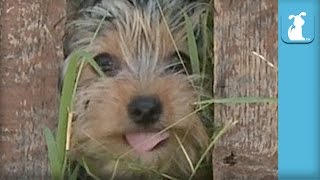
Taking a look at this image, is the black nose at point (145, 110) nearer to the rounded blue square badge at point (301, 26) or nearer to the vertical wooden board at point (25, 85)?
the vertical wooden board at point (25, 85)

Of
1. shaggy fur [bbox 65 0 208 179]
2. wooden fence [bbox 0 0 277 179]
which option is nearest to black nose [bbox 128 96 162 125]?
A: shaggy fur [bbox 65 0 208 179]

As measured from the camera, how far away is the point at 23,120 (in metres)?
2.06

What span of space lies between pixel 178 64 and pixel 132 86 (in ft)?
0.73

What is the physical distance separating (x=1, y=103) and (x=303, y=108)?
71cm

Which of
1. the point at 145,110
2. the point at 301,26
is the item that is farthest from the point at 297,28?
the point at 145,110

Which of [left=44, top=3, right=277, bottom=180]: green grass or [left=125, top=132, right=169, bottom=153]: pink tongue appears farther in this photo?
[left=125, top=132, right=169, bottom=153]: pink tongue

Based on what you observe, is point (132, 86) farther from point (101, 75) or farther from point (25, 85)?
point (25, 85)

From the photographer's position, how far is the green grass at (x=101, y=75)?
6.76 feet

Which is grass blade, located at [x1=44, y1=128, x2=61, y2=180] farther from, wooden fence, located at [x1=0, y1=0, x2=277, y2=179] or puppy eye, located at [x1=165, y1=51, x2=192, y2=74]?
puppy eye, located at [x1=165, y1=51, x2=192, y2=74]

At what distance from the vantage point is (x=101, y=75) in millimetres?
2354

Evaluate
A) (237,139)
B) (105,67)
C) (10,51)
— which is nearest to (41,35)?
(10,51)

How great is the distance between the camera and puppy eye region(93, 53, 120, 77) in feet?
7.89

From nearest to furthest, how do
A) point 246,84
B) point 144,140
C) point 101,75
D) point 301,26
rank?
point 301,26, point 246,84, point 144,140, point 101,75

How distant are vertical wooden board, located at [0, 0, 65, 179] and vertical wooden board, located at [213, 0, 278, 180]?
0.40 meters
